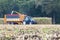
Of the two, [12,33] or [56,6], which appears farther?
[56,6]

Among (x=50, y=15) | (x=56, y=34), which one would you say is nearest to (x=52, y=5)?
(x=50, y=15)

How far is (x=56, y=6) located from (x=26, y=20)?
33.6 feet

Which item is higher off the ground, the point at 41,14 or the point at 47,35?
the point at 47,35

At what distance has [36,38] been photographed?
2.96m

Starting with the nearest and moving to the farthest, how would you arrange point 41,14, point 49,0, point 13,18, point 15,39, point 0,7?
point 15,39 → point 0,7 → point 13,18 → point 49,0 → point 41,14

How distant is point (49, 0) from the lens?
30641 mm

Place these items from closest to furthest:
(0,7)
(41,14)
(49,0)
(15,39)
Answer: (15,39), (0,7), (49,0), (41,14)

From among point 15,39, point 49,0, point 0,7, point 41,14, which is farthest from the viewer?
point 41,14

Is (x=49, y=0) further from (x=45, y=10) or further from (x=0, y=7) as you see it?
(x=0, y=7)

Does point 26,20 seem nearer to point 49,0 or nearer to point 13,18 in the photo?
point 13,18

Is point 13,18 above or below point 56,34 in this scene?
below

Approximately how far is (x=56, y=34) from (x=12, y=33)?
542mm

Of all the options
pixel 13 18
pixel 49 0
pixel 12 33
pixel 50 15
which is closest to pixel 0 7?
pixel 13 18

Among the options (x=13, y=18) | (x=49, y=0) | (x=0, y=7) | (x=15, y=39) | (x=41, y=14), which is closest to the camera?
(x=15, y=39)
